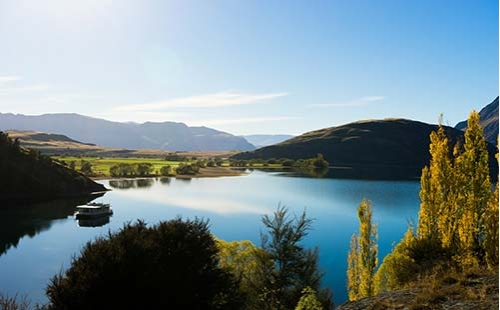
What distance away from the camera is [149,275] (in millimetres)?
28188

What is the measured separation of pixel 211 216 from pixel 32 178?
71610 millimetres

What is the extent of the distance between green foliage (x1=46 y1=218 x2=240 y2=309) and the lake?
1125 centimetres

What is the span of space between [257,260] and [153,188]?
423 feet

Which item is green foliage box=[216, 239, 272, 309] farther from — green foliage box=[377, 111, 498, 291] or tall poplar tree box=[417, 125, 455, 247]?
tall poplar tree box=[417, 125, 455, 247]

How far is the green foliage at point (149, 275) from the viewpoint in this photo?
2628 centimetres

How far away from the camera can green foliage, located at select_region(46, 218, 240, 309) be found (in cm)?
2628

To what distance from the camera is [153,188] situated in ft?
542

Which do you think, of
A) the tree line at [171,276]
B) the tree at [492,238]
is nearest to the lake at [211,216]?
the tree line at [171,276]

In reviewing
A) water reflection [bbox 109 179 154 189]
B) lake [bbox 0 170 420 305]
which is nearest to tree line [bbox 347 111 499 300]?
lake [bbox 0 170 420 305]

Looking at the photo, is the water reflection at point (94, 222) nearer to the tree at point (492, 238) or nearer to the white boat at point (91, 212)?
the white boat at point (91, 212)

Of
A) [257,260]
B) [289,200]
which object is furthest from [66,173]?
[257,260]

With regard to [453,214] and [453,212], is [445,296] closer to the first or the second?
[453,214]

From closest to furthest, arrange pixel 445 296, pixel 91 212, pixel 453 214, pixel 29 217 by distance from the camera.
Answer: pixel 445 296, pixel 453 214, pixel 29 217, pixel 91 212

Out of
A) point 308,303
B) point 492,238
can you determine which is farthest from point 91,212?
point 492,238
